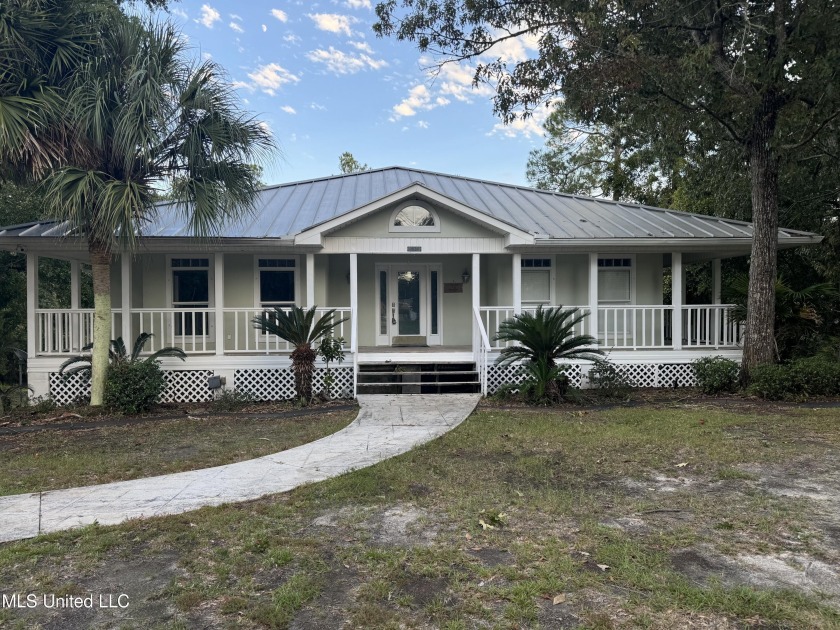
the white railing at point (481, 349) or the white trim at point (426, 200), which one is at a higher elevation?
the white trim at point (426, 200)

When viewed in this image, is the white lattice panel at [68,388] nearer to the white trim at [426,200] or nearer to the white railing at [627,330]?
the white trim at [426,200]

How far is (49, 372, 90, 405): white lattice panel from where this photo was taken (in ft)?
32.3

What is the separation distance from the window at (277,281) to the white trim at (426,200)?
1858mm

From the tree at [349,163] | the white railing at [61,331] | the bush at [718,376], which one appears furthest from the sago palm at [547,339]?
the tree at [349,163]

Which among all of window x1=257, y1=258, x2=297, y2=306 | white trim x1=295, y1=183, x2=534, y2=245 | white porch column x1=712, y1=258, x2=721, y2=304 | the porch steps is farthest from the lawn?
white porch column x1=712, y1=258, x2=721, y2=304

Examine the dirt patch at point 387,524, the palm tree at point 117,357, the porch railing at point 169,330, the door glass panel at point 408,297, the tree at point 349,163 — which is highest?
the tree at point 349,163

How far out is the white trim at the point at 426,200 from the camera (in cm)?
1037

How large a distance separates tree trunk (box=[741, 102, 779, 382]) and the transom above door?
22.5 feet

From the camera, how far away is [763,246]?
10078mm

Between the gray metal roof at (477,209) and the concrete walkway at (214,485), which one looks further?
the gray metal roof at (477,209)

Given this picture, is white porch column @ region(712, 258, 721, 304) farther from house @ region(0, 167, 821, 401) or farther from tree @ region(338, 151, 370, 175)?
tree @ region(338, 151, 370, 175)

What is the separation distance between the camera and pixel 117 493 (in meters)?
4.86

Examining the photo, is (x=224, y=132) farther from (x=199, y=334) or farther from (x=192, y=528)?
(x=192, y=528)

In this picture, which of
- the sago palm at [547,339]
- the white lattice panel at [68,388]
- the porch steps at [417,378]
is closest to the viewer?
the sago palm at [547,339]
